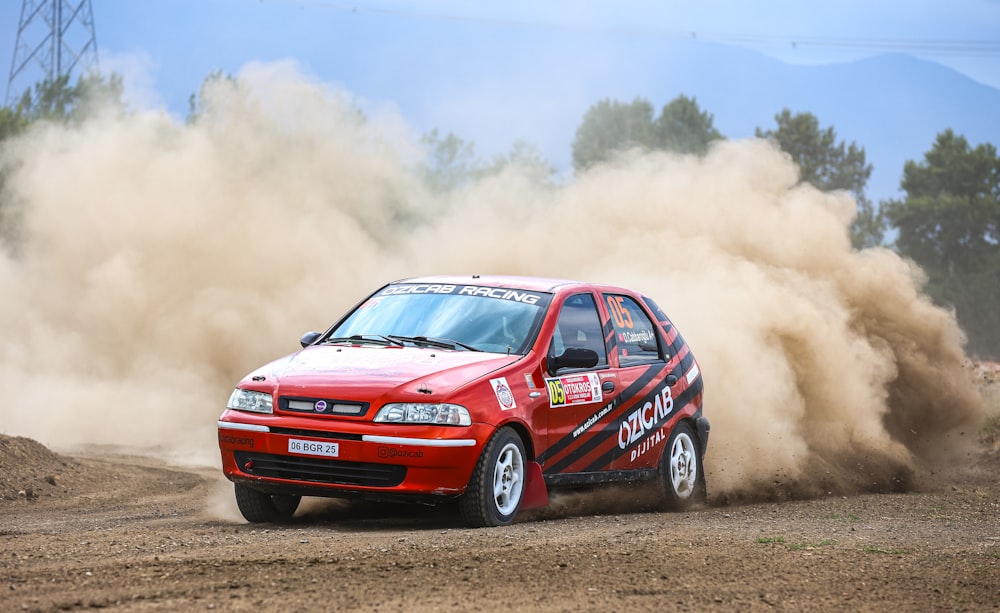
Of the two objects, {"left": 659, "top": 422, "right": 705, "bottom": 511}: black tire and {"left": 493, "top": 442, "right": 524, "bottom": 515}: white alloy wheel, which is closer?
{"left": 493, "top": 442, "right": 524, "bottom": 515}: white alloy wheel

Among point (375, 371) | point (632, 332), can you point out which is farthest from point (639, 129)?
point (375, 371)

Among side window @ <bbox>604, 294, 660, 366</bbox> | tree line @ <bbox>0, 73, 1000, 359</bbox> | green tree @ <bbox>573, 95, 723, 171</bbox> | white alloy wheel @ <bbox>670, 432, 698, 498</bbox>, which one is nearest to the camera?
side window @ <bbox>604, 294, 660, 366</bbox>

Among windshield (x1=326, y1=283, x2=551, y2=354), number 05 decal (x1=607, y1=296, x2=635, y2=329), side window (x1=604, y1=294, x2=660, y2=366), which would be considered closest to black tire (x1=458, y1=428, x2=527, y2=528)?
windshield (x1=326, y1=283, x2=551, y2=354)

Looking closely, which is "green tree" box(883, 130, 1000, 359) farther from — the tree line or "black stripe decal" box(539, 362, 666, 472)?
"black stripe decal" box(539, 362, 666, 472)

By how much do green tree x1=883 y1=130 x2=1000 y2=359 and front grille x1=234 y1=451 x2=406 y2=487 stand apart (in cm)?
4409

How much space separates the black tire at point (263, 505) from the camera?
7.72 meters

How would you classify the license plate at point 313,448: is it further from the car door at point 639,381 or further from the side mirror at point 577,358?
the car door at point 639,381

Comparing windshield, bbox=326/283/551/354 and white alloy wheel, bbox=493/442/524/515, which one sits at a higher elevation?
windshield, bbox=326/283/551/354

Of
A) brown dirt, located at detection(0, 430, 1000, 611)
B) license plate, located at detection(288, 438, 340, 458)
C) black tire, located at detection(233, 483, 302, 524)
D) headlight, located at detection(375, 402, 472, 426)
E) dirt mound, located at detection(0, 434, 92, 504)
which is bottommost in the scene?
brown dirt, located at detection(0, 430, 1000, 611)

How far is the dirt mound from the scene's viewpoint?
33.8ft

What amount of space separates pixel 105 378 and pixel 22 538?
44.3 feet

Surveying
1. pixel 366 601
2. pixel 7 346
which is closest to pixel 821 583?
pixel 366 601

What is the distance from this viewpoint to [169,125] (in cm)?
2320

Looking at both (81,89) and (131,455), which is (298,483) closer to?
(131,455)
